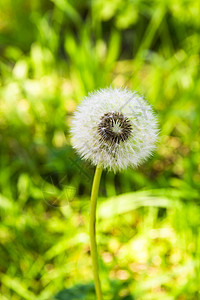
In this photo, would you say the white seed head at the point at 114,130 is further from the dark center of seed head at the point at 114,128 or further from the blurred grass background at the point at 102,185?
the blurred grass background at the point at 102,185

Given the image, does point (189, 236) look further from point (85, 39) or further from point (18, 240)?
point (85, 39)

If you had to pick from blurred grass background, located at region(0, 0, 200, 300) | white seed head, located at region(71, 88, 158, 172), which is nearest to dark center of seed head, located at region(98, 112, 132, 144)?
white seed head, located at region(71, 88, 158, 172)

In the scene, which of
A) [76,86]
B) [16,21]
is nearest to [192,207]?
[76,86]

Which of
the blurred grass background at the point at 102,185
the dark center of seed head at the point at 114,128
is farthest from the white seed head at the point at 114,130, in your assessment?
the blurred grass background at the point at 102,185

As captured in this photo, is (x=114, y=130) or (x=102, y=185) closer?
(x=114, y=130)

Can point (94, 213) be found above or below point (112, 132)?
below

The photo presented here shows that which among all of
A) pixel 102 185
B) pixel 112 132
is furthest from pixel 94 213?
pixel 102 185

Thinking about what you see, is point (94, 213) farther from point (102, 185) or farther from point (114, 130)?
point (102, 185)
